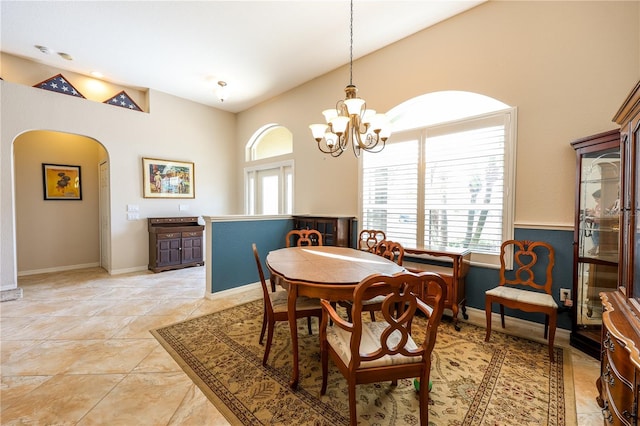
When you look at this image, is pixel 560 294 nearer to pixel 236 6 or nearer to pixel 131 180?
pixel 236 6

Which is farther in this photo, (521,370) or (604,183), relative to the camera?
(604,183)

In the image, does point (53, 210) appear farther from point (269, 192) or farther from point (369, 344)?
point (369, 344)

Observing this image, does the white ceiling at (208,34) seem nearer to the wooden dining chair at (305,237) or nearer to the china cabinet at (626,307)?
the china cabinet at (626,307)

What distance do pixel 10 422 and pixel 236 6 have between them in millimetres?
3823

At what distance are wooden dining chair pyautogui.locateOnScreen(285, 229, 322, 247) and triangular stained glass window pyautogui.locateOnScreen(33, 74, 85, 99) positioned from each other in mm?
4312

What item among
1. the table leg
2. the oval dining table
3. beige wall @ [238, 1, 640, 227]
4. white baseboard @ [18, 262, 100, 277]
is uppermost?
beige wall @ [238, 1, 640, 227]

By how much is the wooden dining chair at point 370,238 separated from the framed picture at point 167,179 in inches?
153

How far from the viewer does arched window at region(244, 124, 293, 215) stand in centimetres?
525

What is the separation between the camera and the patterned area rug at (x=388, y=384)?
1.55 meters

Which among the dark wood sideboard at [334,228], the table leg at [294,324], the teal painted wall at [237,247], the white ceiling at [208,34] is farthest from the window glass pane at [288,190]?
the table leg at [294,324]

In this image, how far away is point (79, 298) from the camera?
11.5 feet

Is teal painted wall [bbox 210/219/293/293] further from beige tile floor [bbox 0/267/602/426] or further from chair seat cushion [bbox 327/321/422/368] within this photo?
chair seat cushion [bbox 327/321/422/368]

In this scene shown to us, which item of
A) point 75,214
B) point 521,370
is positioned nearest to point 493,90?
point 521,370

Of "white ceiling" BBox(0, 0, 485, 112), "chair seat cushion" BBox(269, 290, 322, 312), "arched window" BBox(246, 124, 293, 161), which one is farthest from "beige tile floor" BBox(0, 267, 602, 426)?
"white ceiling" BBox(0, 0, 485, 112)
